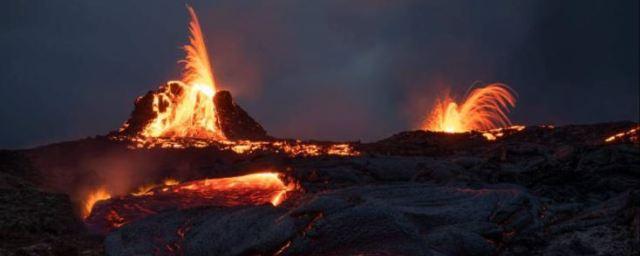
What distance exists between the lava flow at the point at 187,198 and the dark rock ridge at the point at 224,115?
5183 cm

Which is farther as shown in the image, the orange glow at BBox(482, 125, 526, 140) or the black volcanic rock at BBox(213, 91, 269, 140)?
the black volcanic rock at BBox(213, 91, 269, 140)

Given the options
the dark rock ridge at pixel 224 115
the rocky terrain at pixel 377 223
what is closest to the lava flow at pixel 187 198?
the rocky terrain at pixel 377 223

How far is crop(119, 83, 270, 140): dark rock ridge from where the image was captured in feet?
242

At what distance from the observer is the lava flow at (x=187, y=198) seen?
16.3 metres

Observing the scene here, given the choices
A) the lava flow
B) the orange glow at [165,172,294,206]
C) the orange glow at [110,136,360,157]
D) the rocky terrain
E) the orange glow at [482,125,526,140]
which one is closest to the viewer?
the rocky terrain

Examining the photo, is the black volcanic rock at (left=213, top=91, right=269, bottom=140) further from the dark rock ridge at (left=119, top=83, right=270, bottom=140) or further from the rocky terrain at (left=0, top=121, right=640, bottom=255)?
the rocky terrain at (left=0, top=121, right=640, bottom=255)

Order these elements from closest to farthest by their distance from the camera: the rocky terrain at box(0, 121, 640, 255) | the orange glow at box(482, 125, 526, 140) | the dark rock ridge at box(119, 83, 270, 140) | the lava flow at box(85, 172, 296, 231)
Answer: the rocky terrain at box(0, 121, 640, 255) → the lava flow at box(85, 172, 296, 231) → the orange glow at box(482, 125, 526, 140) → the dark rock ridge at box(119, 83, 270, 140)

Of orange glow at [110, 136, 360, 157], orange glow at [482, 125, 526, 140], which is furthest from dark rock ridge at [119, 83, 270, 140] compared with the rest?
orange glow at [482, 125, 526, 140]

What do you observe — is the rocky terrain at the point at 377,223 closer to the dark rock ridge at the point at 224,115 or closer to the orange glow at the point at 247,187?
the orange glow at the point at 247,187

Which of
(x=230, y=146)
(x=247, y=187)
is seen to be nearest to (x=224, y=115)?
(x=230, y=146)

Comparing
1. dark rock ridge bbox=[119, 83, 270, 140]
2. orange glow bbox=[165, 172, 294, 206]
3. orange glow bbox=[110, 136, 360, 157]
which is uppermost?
dark rock ridge bbox=[119, 83, 270, 140]

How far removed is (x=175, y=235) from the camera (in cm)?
1180

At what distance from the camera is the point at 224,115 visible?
302 ft

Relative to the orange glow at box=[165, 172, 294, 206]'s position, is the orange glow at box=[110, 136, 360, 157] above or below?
above
